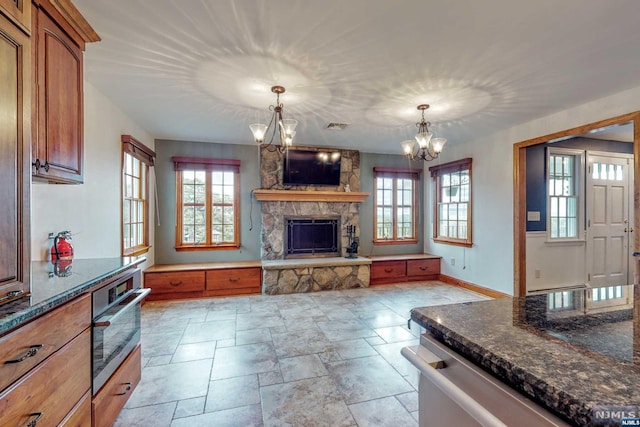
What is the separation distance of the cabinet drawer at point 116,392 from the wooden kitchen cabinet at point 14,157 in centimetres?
77

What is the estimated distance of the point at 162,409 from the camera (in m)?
2.00

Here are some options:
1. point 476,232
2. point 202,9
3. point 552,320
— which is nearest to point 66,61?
point 202,9

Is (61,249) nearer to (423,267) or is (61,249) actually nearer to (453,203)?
(423,267)

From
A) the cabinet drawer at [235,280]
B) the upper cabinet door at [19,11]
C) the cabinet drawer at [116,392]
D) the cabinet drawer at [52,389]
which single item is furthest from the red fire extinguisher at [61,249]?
the cabinet drawer at [235,280]

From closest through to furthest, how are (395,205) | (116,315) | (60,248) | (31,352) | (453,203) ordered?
(31,352)
(116,315)
(60,248)
(453,203)
(395,205)

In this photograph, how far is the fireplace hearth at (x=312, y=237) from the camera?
18.2ft

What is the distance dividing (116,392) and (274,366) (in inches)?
44.9

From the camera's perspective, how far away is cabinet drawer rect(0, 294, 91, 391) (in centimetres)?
99

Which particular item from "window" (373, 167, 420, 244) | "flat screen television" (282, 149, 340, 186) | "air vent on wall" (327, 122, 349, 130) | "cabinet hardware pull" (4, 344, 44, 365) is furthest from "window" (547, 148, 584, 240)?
"cabinet hardware pull" (4, 344, 44, 365)

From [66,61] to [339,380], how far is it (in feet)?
9.23

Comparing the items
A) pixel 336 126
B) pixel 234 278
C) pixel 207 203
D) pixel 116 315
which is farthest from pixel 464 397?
pixel 207 203

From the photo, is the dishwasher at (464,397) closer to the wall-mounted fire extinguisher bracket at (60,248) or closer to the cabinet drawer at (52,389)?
the cabinet drawer at (52,389)

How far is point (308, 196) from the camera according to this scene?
551 centimetres

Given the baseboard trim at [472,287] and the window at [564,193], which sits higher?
the window at [564,193]
